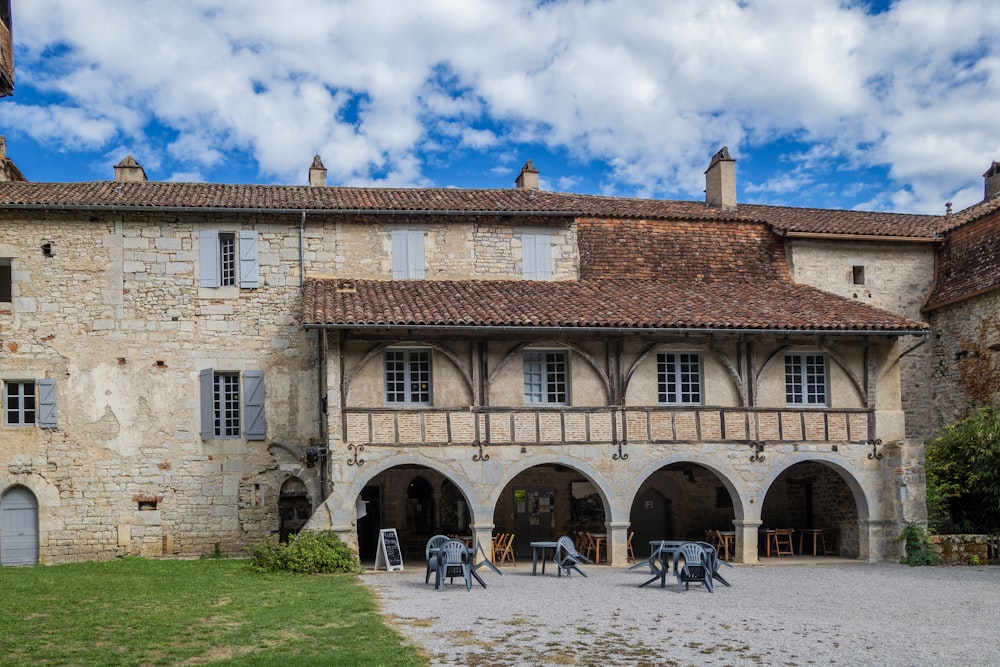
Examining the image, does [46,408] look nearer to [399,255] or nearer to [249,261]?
[249,261]

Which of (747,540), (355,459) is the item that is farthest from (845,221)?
(355,459)

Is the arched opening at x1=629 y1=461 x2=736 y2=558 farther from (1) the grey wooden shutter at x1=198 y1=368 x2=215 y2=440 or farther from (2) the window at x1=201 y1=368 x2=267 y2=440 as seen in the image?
(1) the grey wooden shutter at x1=198 y1=368 x2=215 y2=440

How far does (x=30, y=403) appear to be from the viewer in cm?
2034

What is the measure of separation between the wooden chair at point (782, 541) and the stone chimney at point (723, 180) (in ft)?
25.7

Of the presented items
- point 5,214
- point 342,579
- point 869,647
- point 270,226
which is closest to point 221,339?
point 270,226

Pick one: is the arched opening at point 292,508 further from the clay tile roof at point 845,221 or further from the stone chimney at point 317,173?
the clay tile roof at point 845,221

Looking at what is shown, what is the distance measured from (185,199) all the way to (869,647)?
16076 millimetres

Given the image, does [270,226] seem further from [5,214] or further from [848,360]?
[848,360]

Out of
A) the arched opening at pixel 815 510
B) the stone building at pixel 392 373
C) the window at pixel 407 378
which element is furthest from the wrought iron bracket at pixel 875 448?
the window at pixel 407 378

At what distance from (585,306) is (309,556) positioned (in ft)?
23.0

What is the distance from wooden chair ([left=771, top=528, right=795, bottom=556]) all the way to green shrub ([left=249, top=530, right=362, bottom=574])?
894 cm

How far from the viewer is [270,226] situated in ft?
69.8

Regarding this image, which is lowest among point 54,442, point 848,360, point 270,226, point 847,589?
point 847,589

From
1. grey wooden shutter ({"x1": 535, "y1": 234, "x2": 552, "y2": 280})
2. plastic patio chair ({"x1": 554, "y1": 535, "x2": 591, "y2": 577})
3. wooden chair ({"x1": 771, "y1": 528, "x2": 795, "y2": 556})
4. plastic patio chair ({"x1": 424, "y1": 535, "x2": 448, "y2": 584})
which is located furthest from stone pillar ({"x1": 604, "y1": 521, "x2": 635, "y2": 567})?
grey wooden shutter ({"x1": 535, "y1": 234, "x2": 552, "y2": 280})
